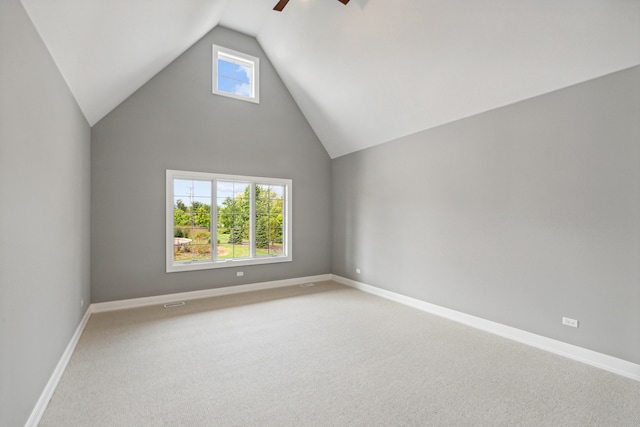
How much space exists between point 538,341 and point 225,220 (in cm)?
474

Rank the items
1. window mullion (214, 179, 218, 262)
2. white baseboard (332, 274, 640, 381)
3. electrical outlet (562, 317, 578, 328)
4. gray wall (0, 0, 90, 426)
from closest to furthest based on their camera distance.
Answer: gray wall (0, 0, 90, 426)
white baseboard (332, 274, 640, 381)
electrical outlet (562, 317, 578, 328)
window mullion (214, 179, 218, 262)

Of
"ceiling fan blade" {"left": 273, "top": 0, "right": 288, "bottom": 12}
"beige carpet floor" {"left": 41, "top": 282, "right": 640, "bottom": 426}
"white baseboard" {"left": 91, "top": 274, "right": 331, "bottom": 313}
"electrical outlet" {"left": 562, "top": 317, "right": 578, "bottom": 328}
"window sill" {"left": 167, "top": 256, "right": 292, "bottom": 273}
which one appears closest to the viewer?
"beige carpet floor" {"left": 41, "top": 282, "right": 640, "bottom": 426}

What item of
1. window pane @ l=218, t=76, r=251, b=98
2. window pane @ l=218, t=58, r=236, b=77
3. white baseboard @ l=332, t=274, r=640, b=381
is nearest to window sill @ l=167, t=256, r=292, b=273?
white baseboard @ l=332, t=274, r=640, b=381

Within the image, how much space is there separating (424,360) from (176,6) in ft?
14.8

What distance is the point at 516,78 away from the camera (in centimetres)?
323

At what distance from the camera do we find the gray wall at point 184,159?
4410 mm

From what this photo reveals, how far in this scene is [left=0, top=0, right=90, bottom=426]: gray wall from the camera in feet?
5.37

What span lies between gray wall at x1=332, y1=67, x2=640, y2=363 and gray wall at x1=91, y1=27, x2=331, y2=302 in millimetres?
1899

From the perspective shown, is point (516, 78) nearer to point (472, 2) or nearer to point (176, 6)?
point (472, 2)

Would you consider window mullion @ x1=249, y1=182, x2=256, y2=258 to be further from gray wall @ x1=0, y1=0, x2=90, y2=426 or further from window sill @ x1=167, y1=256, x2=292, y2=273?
gray wall @ x1=0, y1=0, x2=90, y2=426

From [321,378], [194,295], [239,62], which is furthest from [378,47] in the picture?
[194,295]

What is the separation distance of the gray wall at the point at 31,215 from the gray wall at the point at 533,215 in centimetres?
426

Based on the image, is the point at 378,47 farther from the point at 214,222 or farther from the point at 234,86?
the point at 214,222

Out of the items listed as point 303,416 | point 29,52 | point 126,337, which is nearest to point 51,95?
point 29,52
